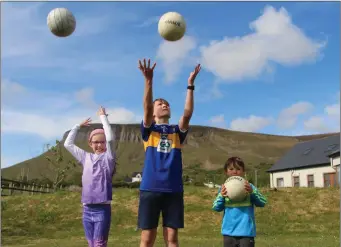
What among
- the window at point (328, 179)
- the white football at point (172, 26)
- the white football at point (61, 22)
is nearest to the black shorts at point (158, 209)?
the white football at point (172, 26)

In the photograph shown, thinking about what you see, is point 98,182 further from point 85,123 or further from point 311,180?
point 311,180

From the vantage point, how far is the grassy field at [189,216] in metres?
18.8

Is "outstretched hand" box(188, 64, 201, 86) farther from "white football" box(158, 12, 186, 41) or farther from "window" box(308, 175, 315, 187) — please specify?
"window" box(308, 175, 315, 187)

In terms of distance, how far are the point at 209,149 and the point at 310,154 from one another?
10813 cm

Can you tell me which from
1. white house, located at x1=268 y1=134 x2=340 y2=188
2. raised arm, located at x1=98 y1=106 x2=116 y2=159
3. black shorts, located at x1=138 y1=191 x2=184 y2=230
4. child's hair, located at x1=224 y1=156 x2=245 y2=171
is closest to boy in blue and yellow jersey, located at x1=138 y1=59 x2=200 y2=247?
black shorts, located at x1=138 y1=191 x2=184 y2=230

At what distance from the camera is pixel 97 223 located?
678 centimetres

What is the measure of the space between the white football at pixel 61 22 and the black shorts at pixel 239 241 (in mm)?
5345

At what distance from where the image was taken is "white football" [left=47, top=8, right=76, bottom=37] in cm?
889

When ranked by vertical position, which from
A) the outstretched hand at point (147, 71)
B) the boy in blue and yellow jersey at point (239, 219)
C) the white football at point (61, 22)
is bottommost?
the boy in blue and yellow jersey at point (239, 219)

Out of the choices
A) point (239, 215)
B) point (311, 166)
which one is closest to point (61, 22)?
point (239, 215)

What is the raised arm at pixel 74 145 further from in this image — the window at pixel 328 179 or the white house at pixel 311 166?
the window at pixel 328 179

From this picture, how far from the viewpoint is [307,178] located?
188ft

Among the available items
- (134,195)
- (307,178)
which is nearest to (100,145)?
(134,195)

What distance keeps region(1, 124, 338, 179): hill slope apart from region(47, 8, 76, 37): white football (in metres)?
122
